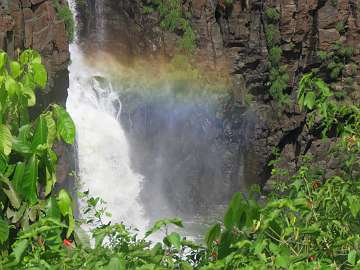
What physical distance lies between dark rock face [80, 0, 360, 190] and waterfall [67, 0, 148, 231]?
7.52 feet

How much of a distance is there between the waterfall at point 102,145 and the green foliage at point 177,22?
279 centimetres

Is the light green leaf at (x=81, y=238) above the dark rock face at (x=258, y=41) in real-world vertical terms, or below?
above

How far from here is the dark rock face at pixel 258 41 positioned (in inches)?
809

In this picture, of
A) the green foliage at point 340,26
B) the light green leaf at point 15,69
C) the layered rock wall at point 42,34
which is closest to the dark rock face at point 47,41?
the layered rock wall at point 42,34

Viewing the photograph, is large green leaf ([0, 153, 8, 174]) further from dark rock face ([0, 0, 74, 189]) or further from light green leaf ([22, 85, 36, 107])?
dark rock face ([0, 0, 74, 189])

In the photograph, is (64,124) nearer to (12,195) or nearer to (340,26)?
(12,195)

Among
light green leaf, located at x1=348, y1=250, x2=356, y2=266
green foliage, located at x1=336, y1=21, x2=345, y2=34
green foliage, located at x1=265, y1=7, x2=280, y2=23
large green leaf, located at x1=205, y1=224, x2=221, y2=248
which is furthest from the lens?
green foliage, located at x1=265, y1=7, x2=280, y2=23

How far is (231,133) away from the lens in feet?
67.6

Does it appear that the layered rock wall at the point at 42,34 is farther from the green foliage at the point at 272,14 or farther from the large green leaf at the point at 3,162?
the large green leaf at the point at 3,162

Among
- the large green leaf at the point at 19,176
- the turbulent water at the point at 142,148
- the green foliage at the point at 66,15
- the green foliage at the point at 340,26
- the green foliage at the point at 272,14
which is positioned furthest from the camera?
the green foliage at the point at 272,14

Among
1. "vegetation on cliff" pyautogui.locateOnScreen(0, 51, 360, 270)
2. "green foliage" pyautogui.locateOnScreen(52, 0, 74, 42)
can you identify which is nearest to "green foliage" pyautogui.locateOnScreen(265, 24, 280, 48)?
"green foliage" pyautogui.locateOnScreen(52, 0, 74, 42)

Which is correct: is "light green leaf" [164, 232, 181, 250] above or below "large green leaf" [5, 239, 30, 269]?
above

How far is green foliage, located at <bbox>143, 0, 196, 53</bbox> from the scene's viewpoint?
20266 millimetres

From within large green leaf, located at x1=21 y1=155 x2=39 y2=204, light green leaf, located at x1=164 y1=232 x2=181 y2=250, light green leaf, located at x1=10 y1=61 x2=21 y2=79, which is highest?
light green leaf, located at x1=10 y1=61 x2=21 y2=79
